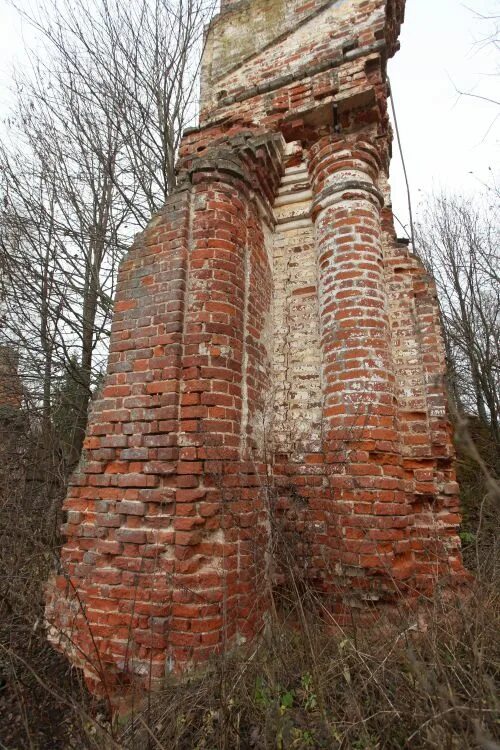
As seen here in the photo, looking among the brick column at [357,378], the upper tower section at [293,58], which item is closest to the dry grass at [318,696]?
the brick column at [357,378]

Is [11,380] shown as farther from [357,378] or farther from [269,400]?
[357,378]

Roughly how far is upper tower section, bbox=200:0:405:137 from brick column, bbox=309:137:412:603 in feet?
1.71

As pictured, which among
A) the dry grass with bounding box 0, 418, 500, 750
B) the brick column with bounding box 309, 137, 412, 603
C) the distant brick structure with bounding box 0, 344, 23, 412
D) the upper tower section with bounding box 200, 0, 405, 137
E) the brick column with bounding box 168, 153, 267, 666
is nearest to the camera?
the dry grass with bounding box 0, 418, 500, 750

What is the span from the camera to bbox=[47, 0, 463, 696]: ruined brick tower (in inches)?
96.5

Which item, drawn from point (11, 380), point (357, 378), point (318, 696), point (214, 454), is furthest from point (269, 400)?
point (11, 380)

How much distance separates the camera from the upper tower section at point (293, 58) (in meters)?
3.69

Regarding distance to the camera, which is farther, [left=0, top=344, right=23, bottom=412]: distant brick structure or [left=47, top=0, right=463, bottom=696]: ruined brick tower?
[left=0, top=344, right=23, bottom=412]: distant brick structure

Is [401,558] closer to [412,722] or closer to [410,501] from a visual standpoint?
[410,501]

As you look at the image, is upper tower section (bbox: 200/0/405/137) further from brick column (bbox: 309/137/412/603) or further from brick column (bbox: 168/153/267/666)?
brick column (bbox: 168/153/267/666)

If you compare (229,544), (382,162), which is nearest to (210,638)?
(229,544)

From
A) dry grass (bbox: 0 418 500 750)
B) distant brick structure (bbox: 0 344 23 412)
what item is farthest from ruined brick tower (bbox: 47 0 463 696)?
distant brick structure (bbox: 0 344 23 412)

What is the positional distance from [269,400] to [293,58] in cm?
337

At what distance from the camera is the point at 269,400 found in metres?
3.29

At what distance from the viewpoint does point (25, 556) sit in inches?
139
